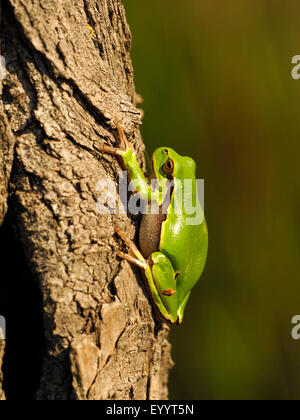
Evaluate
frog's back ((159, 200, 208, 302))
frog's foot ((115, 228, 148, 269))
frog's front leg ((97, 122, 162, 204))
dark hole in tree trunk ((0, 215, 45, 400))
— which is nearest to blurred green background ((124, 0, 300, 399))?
frog's back ((159, 200, 208, 302))

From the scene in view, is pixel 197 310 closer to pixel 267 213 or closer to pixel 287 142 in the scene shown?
pixel 267 213

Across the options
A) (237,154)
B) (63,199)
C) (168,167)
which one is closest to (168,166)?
(168,167)

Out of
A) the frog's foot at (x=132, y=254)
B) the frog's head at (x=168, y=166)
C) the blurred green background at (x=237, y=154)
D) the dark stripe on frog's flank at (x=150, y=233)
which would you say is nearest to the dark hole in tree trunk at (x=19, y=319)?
the frog's foot at (x=132, y=254)

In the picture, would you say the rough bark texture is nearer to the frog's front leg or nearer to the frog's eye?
the frog's front leg

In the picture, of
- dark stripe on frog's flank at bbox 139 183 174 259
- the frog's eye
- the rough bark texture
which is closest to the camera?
the rough bark texture

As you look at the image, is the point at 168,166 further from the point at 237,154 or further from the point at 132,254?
the point at 237,154

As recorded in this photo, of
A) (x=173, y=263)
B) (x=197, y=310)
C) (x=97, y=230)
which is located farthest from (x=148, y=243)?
(x=197, y=310)

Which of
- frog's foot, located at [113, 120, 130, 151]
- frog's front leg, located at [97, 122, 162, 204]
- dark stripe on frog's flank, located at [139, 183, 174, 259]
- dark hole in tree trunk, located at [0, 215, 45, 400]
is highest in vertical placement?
frog's foot, located at [113, 120, 130, 151]
